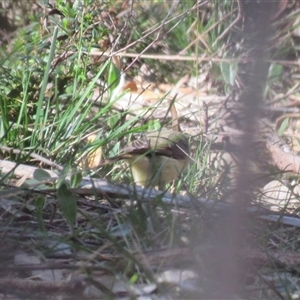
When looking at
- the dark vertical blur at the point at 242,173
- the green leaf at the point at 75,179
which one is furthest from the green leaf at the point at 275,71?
the dark vertical blur at the point at 242,173

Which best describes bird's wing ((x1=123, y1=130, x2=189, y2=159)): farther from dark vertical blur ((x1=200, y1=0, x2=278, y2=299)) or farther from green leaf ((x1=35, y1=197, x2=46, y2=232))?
dark vertical blur ((x1=200, y1=0, x2=278, y2=299))

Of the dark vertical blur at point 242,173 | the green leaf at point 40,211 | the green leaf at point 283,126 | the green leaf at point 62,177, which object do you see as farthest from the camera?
the green leaf at point 283,126

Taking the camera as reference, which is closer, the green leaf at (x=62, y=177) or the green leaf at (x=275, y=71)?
the green leaf at (x=62, y=177)

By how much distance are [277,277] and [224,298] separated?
1.84 ft

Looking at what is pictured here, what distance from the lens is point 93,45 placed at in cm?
368

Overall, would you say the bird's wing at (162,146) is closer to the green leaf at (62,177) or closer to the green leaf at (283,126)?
the green leaf at (62,177)

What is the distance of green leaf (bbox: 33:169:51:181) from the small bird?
352 mm

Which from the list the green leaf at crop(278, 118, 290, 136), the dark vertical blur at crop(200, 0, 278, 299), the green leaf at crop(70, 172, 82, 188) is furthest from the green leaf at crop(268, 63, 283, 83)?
the dark vertical blur at crop(200, 0, 278, 299)

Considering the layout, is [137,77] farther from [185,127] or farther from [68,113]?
[68,113]

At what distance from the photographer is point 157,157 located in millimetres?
3244

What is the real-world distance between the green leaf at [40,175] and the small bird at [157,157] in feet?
1.15

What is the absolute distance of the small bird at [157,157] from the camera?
9.82ft

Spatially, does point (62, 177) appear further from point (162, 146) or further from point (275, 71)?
point (275, 71)

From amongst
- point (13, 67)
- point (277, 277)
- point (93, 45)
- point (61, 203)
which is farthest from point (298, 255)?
point (13, 67)
